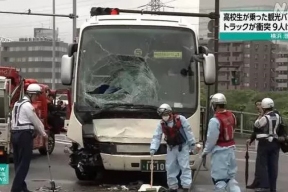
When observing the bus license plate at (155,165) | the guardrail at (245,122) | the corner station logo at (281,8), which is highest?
the corner station logo at (281,8)

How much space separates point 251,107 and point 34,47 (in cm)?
5309

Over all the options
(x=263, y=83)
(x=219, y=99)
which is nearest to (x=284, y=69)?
(x=263, y=83)

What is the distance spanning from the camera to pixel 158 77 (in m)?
12.4

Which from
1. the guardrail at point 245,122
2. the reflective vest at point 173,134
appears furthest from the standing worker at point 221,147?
the guardrail at point 245,122

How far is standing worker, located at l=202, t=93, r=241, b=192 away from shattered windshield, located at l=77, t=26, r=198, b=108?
243 centimetres

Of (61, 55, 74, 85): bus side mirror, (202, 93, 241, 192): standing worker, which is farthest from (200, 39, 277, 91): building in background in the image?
(202, 93, 241, 192): standing worker

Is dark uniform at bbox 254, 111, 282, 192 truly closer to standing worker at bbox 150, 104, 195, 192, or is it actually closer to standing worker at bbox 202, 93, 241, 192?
standing worker at bbox 150, 104, 195, 192

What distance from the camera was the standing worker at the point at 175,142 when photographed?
10.9 metres

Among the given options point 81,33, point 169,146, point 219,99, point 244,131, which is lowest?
point 244,131

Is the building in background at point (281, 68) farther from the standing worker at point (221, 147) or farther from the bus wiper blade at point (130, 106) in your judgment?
the standing worker at point (221, 147)

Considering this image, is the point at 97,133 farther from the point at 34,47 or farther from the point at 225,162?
the point at 34,47

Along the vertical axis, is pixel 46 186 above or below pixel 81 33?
below
